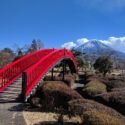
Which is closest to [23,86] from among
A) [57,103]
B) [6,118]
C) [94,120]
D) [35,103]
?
[35,103]

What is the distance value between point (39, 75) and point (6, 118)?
995 cm

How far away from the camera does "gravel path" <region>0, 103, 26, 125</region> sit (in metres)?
12.4

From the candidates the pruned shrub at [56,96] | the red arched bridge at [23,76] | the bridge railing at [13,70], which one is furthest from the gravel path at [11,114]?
the bridge railing at [13,70]

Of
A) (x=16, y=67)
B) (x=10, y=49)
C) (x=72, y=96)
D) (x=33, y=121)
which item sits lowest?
(x=33, y=121)

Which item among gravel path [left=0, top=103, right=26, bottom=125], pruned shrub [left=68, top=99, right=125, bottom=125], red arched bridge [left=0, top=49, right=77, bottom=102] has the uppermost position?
red arched bridge [left=0, top=49, right=77, bottom=102]

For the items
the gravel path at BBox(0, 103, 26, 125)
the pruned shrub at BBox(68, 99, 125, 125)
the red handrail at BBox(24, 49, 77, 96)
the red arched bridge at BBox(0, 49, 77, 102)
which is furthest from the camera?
the red handrail at BBox(24, 49, 77, 96)

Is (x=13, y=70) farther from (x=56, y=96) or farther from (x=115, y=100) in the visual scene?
(x=115, y=100)

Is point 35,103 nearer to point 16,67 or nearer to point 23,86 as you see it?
point 23,86

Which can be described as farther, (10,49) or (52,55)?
(10,49)

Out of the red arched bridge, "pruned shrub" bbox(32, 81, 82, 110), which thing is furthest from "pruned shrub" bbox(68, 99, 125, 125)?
the red arched bridge

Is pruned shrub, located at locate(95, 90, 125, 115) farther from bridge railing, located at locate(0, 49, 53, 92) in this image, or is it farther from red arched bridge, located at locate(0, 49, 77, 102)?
bridge railing, located at locate(0, 49, 53, 92)

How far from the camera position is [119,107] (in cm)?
1255

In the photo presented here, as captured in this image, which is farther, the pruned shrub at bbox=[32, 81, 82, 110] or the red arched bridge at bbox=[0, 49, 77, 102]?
the red arched bridge at bbox=[0, 49, 77, 102]

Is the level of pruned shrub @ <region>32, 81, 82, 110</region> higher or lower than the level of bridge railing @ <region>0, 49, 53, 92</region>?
lower
